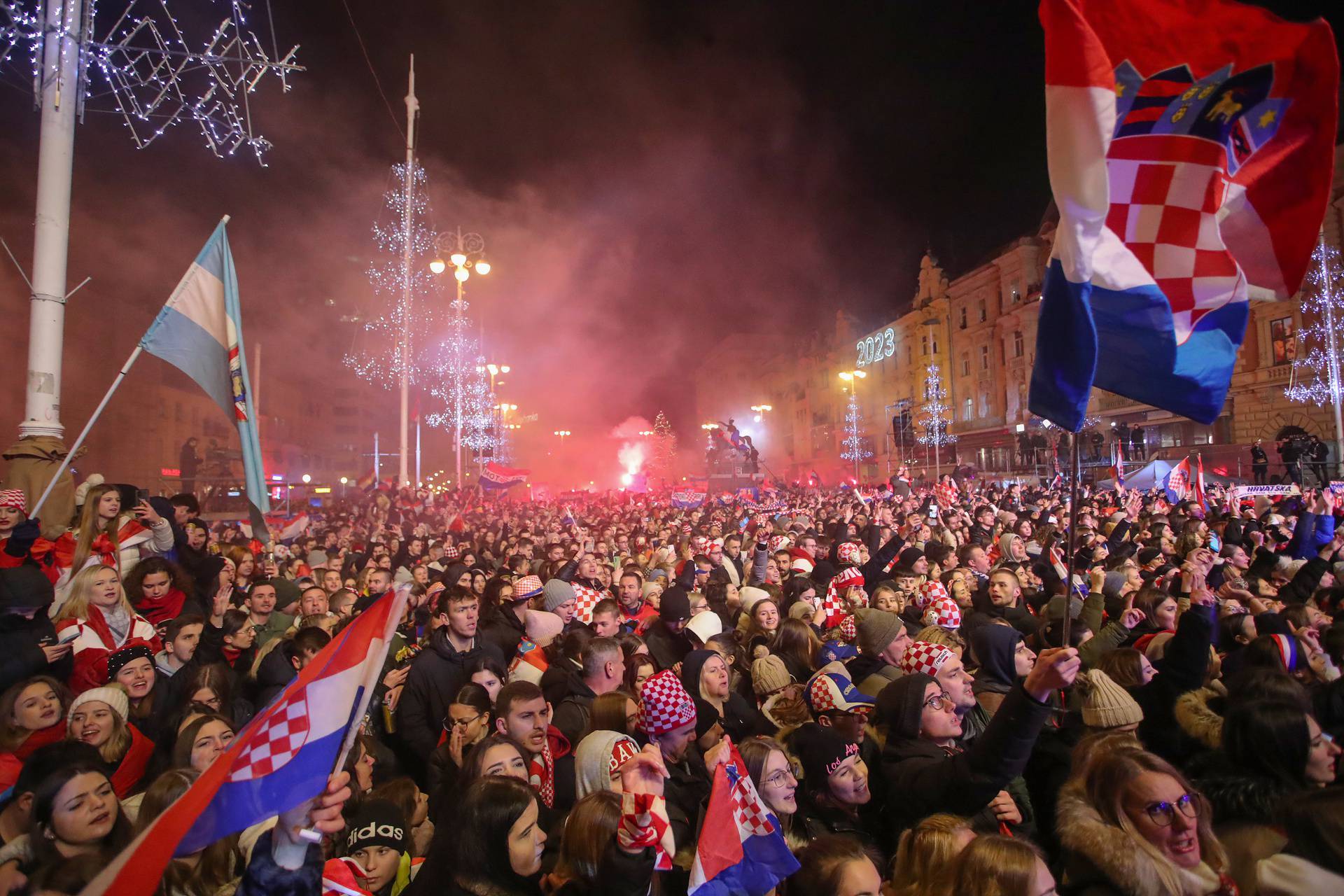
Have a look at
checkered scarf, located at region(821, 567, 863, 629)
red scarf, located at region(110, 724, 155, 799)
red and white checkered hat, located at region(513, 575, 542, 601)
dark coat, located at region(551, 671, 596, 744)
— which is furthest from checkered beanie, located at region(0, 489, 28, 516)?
checkered scarf, located at region(821, 567, 863, 629)

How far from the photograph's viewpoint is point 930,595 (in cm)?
621

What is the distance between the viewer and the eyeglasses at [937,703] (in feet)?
10.7

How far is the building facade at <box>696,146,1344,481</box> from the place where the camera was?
29031 mm

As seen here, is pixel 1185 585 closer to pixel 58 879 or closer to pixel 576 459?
pixel 58 879

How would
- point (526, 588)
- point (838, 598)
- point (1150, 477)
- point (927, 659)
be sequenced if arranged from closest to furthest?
point (927, 659) → point (526, 588) → point (838, 598) → point (1150, 477)

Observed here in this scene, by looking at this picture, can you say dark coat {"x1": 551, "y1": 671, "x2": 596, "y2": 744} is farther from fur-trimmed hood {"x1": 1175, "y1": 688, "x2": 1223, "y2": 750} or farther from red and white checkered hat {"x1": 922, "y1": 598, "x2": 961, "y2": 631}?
fur-trimmed hood {"x1": 1175, "y1": 688, "x2": 1223, "y2": 750}

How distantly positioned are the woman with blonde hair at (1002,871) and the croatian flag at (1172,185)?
193cm

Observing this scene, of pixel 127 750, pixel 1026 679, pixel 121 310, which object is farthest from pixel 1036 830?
pixel 121 310

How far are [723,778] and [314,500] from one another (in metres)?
43.7

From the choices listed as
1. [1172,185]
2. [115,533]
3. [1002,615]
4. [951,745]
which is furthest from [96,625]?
[1172,185]

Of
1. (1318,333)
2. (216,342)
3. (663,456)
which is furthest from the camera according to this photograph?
(663,456)

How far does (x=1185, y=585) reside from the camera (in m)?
5.20

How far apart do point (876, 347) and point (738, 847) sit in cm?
6031

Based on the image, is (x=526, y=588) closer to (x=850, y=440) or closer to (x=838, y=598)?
(x=838, y=598)
